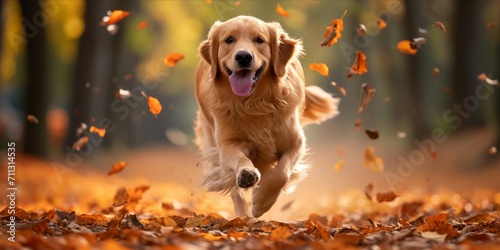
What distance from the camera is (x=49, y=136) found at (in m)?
13.5

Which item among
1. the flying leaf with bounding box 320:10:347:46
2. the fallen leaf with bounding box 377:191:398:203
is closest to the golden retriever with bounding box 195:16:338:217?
the flying leaf with bounding box 320:10:347:46

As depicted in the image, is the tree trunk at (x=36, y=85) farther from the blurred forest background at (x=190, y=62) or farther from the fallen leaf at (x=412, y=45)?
the fallen leaf at (x=412, y=45)

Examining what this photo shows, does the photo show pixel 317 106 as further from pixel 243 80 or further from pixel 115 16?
pixel 115 16

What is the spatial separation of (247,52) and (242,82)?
0.93 ft

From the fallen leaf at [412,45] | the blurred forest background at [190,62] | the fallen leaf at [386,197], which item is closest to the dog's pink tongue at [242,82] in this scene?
the fallen leaf at [386,197]

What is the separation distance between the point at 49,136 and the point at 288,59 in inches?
375

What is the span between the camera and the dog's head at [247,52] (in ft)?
15.8

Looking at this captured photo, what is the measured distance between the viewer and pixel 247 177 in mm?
4508

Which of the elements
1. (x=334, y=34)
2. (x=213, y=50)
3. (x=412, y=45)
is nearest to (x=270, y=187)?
(x=213, y=50)

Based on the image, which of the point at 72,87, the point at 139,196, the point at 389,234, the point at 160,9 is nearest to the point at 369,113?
the point at 160,9

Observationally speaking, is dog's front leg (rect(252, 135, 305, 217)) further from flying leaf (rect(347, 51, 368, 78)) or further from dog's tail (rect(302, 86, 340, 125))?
dog's tail (rect(302, 86, 340, 125))

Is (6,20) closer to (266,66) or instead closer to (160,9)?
(266,66)

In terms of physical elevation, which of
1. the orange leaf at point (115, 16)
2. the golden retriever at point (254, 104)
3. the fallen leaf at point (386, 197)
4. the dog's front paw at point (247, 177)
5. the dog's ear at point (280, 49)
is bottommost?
the dog's front paw at point (247, 177)

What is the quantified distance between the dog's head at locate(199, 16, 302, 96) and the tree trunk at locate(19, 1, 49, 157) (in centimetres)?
817
